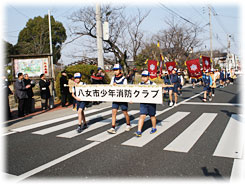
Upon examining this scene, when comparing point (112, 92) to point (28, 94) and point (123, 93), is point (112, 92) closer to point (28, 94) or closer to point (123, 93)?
point (123, 93)

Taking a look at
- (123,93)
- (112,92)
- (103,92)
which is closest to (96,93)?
(103,92)

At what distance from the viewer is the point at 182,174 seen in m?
3.94

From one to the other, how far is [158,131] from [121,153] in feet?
6.87

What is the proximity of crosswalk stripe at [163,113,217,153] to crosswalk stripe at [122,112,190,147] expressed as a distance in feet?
2.05

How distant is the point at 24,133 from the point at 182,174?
212 inches

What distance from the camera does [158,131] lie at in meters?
6.80

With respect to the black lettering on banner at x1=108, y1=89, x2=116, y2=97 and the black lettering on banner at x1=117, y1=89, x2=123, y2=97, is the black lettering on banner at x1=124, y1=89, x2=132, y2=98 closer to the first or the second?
the black lettering on banner at x1=117, y1=89, x2=123, y2=97

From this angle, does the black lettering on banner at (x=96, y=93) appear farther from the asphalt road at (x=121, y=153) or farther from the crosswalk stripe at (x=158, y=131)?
the crosswalk stripe at (x=158, y=131)

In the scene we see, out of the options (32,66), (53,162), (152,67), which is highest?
(32,66)

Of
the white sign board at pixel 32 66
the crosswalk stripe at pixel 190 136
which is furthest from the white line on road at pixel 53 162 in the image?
the white sign board at pixel 32 66

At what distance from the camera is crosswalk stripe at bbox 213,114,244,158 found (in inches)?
191

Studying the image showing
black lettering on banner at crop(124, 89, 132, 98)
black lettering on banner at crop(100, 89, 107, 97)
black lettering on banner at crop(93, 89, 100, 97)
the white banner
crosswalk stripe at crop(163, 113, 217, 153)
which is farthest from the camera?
black lettering on banner at crop(93, 89, 100, 97)

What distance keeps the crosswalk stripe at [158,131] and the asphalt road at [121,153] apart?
0.02 metres

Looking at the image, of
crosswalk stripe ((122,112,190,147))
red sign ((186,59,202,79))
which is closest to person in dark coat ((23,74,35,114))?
crosswalk stripe ((122,112,190,147))
